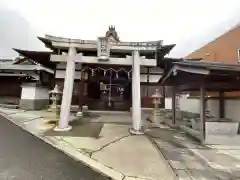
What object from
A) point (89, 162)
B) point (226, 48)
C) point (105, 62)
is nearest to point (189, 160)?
point (89, 162)

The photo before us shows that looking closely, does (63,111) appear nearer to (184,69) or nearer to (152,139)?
(152,139)

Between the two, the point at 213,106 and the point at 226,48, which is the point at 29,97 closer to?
the point at 213,106

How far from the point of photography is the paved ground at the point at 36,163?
334 cm

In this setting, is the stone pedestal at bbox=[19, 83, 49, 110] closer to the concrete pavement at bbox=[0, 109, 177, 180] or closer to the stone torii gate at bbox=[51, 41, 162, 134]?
the concrete pavement at bbox=[0, 109, 177, 180]

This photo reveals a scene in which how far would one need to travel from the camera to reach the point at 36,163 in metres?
3.86

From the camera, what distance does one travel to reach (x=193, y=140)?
599 centimetres

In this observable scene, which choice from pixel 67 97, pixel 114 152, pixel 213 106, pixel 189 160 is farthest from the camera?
pixel 213 106

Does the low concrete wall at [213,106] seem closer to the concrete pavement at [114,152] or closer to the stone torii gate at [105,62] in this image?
the stone torii gate at [105,62]

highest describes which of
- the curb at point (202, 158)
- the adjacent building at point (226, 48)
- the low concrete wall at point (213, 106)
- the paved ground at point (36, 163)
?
the adjacent building at point (226, 48)

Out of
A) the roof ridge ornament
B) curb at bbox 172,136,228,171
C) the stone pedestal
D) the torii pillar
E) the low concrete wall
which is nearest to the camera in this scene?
curb at bbox 172,136,228,171

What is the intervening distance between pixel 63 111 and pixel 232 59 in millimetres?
13305

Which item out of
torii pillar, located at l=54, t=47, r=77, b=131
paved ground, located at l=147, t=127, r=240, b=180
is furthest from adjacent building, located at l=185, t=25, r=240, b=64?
torii pillar, located at l=54, t=47, r=77, b=131

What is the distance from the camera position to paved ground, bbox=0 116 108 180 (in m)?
3.34

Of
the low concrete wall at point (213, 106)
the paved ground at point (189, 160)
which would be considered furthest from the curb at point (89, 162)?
the low concrete wall at point (213, 106)
